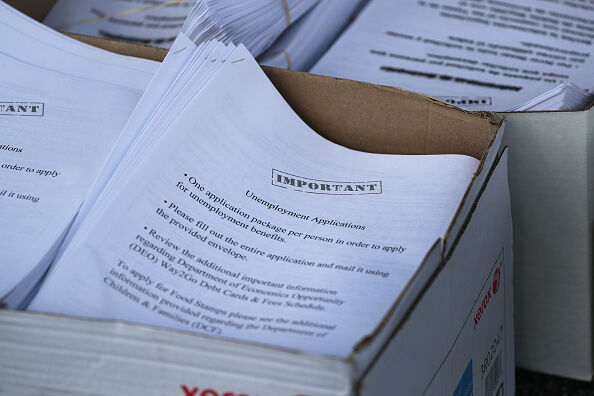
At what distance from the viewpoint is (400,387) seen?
0.42 meters

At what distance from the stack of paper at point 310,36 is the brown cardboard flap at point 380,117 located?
0.16 meters

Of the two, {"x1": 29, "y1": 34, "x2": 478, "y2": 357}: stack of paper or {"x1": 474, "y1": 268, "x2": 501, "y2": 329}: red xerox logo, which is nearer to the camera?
{"x1": 29, "y1": 34, "x2": 478, "y2": 357}: stack of paper

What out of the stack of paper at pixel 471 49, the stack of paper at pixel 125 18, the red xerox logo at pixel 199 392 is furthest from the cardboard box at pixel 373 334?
the stack of paper at pixel 125 18

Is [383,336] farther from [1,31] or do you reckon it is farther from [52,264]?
[1,31]

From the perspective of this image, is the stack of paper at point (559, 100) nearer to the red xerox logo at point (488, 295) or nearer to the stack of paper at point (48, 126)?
the red xerox logo at point (488, 295)

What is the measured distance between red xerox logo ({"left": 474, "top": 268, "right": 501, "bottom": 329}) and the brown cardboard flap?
111 millimetres

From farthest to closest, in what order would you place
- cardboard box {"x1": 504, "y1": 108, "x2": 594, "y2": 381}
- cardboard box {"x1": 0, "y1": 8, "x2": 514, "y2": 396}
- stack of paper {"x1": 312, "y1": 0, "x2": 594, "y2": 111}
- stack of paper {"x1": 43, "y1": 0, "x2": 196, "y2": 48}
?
stack of paper {"x1": 43, "y1": 0, "x2": 196, "y2": 48}, stack of paper {"x1": 312, "y1": 0, "x2": 594, "y2": 111}, cardboard box {"x1": 504, "y1": 108, "x2": 594, "y2": 381}, cardboard box {"x1": 0, "y1": 8, "x2": 514, "y2": 396}

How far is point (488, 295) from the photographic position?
23.2 inches

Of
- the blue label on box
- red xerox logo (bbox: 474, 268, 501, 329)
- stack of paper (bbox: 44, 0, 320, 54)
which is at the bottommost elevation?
the blue label on box

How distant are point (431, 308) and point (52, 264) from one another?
0.27 meters

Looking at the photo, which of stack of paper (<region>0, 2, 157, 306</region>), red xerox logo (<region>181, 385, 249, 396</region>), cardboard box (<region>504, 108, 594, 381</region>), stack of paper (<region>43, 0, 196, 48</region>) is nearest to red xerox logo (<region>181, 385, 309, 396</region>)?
red xerox logo (<region>181, 385, 249, 396</region>)

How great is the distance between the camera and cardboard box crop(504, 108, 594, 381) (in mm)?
638

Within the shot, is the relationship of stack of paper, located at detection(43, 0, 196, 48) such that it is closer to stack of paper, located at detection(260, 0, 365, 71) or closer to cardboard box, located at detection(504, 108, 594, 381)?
stack of paper, located at detection(260, 0, 365, 71)

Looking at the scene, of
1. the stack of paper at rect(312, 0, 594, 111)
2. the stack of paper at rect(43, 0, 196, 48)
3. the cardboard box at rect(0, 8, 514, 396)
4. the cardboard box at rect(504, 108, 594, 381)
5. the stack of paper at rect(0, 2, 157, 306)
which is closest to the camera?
the cardboard box at rect(0, 8, 514, 396)
